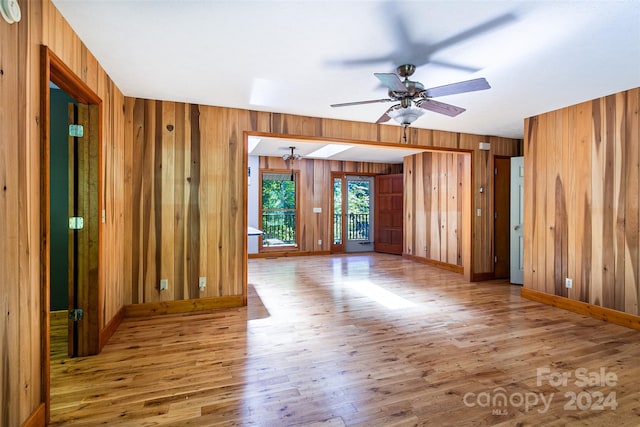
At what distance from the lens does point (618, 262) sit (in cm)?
343

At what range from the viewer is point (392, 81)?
2.33 meters

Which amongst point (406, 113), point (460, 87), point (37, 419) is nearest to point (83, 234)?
point (37, 419)

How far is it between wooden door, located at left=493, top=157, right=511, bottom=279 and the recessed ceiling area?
150 centimetres

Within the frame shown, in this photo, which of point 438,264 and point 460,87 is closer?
point 460,87

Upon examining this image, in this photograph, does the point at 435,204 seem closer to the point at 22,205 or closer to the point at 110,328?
the point at 110,328

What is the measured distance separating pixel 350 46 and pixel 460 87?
91 centimetres

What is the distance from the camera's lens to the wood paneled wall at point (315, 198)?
810 centimetres

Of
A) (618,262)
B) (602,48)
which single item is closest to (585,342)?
(618,262)

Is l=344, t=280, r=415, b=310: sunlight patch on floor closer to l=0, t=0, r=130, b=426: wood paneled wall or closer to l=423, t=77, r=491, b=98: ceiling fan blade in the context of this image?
l=423, t=77, r=491, b=98: ceiling fan blade

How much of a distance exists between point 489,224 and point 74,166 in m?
5.95

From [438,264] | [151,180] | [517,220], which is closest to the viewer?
[151,180]

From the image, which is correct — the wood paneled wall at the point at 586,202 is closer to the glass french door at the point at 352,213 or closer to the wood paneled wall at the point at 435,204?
the wood paneled wall at the point at 435,204

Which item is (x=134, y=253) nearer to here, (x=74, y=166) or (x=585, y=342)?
(x=74, y=166)

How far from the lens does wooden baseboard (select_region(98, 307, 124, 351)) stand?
2749mm
